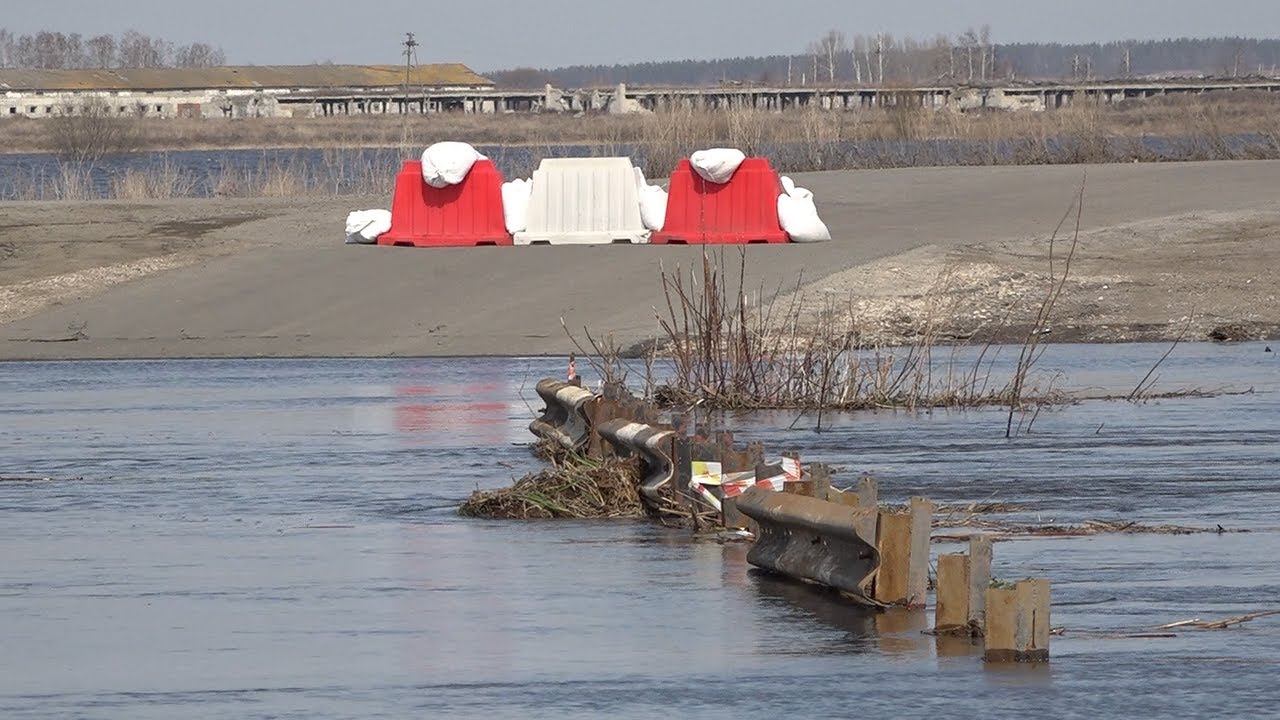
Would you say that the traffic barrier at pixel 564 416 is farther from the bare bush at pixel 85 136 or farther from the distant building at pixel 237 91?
the distant building at pixel 237 91

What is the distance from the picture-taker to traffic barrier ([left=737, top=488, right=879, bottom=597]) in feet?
34.3

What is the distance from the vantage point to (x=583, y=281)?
25.6m

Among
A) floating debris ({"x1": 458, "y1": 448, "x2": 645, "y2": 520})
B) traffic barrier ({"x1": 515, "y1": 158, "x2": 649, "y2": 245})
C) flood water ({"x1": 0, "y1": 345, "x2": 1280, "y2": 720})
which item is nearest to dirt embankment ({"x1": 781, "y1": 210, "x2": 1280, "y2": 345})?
traffic barrier ({"x1": 515, "y1": 158, "x2": 649, "y2": 245})

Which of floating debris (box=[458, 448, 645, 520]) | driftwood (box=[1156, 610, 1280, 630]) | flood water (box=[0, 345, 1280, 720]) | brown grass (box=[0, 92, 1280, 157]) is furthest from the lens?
brown grass (box=[0, 92, 1280, 157])

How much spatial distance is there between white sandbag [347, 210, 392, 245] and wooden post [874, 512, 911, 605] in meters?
19.4

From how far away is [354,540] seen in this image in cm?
1266

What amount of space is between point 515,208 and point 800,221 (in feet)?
11.2

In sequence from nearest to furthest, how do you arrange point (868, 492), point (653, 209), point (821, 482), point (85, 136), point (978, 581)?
point (978, 581) < point (868, 492) < point (821, 482) < point (653, 209) < point (85, 136)

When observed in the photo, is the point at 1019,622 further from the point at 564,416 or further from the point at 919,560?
→ the point at 564,416

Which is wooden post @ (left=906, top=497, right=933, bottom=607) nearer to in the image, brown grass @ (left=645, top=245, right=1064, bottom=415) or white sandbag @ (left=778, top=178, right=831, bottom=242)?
brown grass @ (left=645, top=245, right=1064, bottom=415)

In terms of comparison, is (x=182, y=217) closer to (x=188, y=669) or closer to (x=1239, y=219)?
(x=1239, y=219)

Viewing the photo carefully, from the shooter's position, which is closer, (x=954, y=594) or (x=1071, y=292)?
(x=954, y=594)

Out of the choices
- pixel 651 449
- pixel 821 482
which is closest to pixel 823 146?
pixel 651 449

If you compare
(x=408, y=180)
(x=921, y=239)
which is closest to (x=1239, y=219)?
(x=921, y=239)
